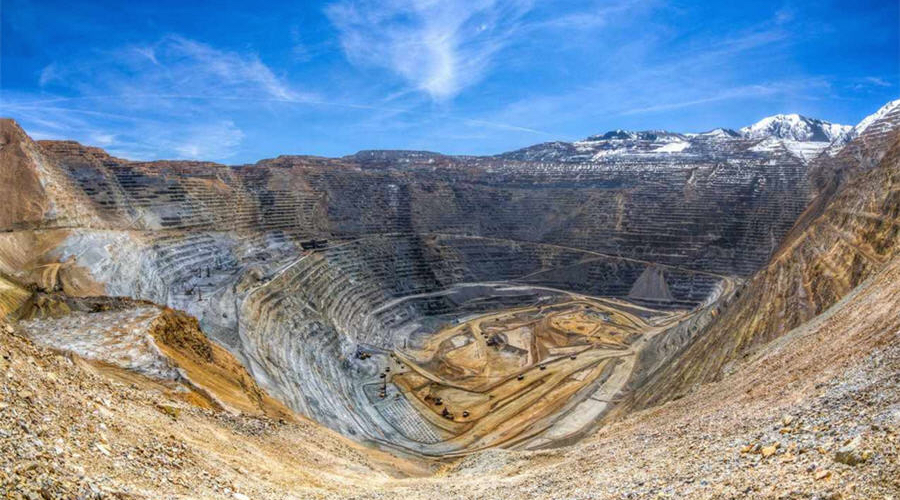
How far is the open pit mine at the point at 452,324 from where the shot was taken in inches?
346

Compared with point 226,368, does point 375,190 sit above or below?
above

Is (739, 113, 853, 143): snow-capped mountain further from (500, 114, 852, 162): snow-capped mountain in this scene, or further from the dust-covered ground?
the dust-covered ground

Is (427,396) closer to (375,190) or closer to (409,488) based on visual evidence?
(409,488)

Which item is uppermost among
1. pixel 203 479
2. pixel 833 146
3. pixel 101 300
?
pixel 833 146

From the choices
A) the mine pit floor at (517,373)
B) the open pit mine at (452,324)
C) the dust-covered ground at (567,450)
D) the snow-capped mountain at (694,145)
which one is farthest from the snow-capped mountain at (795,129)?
the dust-covered ground at (567,450)

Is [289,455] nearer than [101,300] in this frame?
Yes

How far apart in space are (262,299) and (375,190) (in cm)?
3244

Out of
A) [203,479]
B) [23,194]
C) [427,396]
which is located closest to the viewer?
[203,479]

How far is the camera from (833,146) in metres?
72.0

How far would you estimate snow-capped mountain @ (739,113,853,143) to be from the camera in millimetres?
137500

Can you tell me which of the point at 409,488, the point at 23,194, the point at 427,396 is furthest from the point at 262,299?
the point at 409,488

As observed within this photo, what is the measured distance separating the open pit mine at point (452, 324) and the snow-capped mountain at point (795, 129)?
65.9 metres

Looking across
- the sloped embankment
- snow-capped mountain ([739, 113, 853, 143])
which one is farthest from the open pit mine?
snow-capped mountain ([739, 113, 853, 143])

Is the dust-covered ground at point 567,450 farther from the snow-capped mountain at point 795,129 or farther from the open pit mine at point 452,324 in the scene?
the snow-capped mountain at point 795,129
